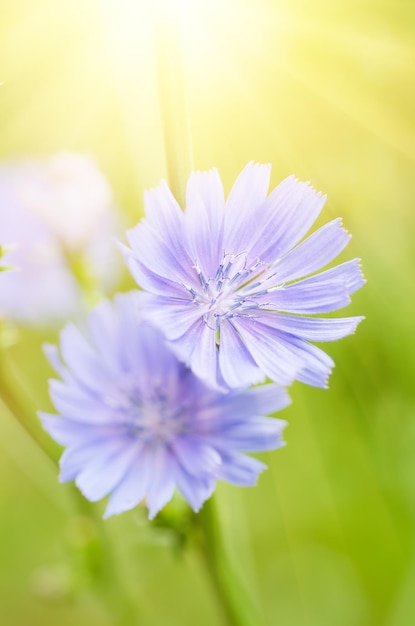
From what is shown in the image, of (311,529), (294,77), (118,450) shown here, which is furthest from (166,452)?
(311,529)

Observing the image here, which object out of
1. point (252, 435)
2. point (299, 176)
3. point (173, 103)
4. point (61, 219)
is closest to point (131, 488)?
point (252, 435)

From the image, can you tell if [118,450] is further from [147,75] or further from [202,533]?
[147,75]

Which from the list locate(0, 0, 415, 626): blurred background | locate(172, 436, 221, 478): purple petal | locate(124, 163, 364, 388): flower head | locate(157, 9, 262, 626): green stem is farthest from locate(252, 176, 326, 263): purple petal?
locate(0, 0, 415, 626): blurred background

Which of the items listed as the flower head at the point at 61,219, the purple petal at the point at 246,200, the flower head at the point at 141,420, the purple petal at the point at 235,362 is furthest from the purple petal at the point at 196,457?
the flower head at the point at 61,219

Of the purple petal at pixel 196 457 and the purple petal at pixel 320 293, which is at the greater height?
the purple petal at pixel 320 293

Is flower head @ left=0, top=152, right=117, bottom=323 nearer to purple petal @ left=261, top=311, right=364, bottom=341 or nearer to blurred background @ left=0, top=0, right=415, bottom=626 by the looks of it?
blurred background @ left=0, top=0, right=415, bottom=626

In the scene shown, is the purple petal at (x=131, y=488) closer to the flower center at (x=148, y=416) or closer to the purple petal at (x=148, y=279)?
the flower center at (x=148, y=416)
